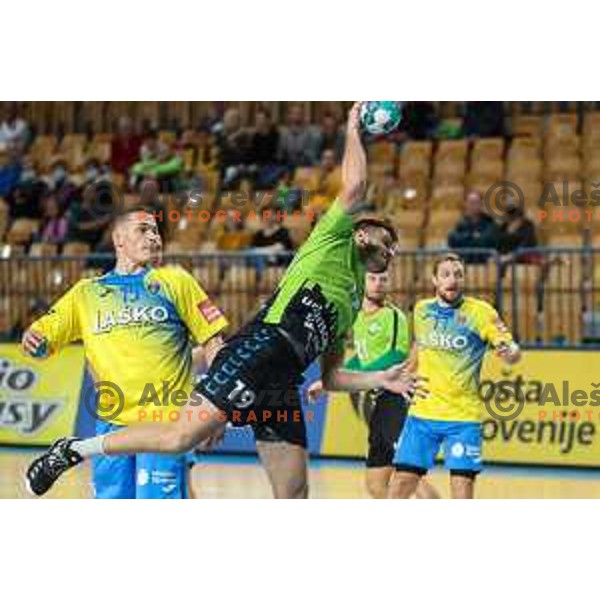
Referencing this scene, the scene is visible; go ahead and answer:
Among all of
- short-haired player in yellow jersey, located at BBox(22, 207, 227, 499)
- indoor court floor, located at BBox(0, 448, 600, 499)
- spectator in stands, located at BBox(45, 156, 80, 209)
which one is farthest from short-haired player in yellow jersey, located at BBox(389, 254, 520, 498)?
spectator in stands, located at BBox(45, 156, 80, 209)

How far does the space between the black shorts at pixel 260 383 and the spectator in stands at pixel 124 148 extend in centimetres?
507

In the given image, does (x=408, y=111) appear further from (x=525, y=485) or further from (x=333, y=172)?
(x=525, y=485)

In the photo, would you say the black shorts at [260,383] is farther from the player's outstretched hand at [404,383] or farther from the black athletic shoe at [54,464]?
the black athletic shoe at [54,464]

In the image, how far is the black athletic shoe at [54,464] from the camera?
843 centimetres

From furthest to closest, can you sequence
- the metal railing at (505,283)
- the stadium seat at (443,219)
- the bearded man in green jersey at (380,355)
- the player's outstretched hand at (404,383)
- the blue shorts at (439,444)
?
the stadium seat at (443,219)
the metal railing at (505,283)
the bearded man in green jersey at (380,355)
the blue shorts at (439,444)
the player's outstretched hand at (404,383)

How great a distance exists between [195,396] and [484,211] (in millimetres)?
5449

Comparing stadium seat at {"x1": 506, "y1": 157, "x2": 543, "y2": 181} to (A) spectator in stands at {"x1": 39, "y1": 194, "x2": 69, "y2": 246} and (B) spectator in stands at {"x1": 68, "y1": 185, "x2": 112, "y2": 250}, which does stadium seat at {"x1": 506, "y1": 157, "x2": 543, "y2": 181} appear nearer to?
(B) spectator in stands at {"x1": 68, "y1": 185, "x2": 112, "y2": 250}

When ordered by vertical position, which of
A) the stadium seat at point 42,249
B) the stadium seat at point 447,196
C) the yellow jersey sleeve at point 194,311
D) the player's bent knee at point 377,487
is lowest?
the player's bent knee at point 377,487

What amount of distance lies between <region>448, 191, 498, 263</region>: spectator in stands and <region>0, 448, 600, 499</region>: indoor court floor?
1.87 metres

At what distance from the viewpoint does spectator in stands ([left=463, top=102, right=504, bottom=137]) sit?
13.8m

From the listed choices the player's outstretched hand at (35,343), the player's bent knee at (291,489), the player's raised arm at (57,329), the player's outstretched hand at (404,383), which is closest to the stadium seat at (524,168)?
the player's outstretched hand at (404,383)

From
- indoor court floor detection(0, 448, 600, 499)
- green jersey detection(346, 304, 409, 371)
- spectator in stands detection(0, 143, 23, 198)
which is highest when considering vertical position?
spectator in stands detection(0, 143, 23, 198)

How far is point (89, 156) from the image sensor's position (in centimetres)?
1354

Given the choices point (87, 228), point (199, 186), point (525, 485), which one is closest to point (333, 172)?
point (199, 186)
